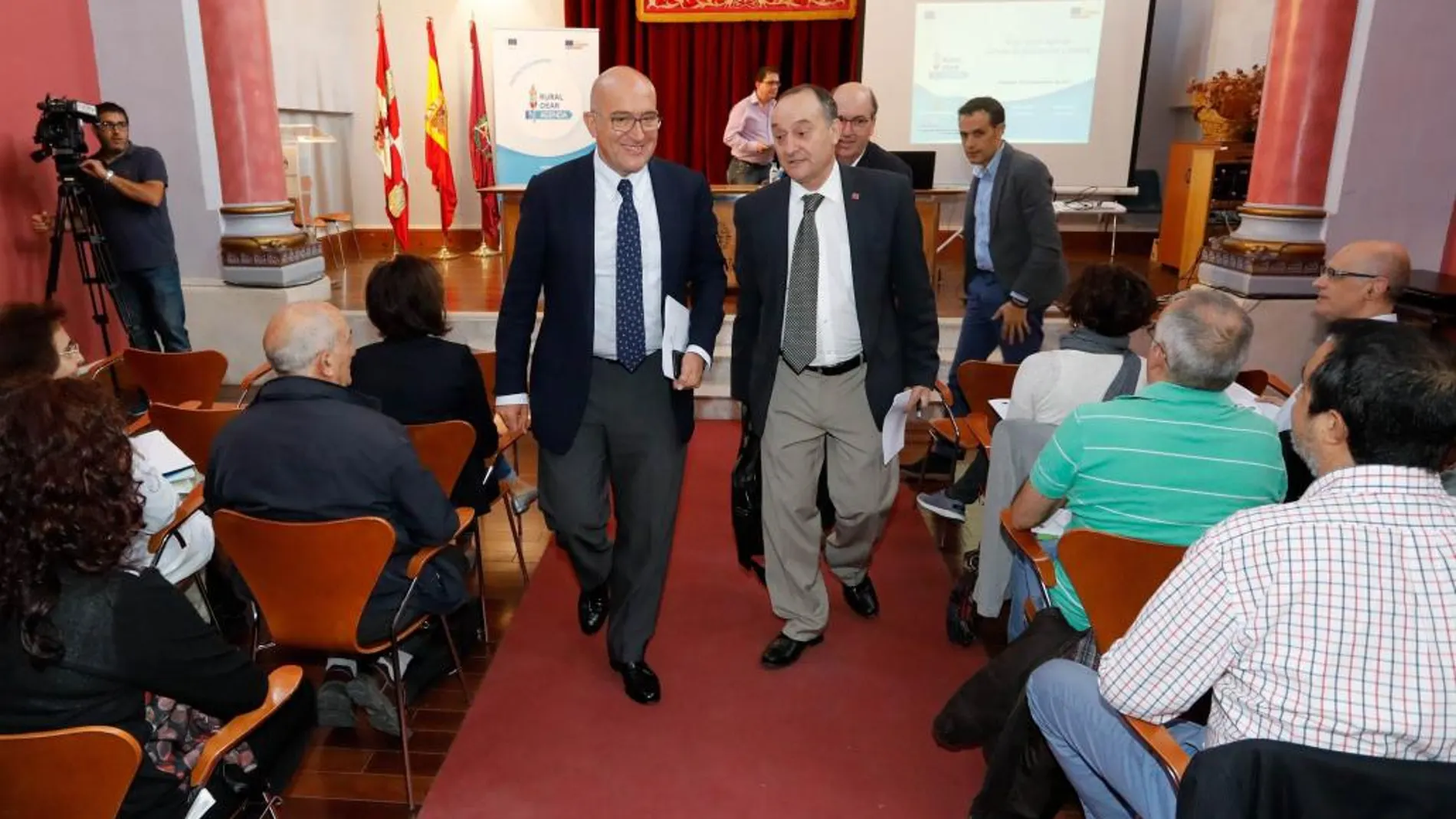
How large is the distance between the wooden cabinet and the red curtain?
2810 millimetres

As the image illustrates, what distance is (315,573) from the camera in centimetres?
198

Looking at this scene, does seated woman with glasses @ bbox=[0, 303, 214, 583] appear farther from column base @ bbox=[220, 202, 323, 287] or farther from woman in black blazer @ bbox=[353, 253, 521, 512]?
column base @ bbox=[220, 202, 323, 287]

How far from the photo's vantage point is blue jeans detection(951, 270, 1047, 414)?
3.84m

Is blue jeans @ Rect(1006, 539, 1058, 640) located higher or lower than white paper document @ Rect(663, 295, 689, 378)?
lower

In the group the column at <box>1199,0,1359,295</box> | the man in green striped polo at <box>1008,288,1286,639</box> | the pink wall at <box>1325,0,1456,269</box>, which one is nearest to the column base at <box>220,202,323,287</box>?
the man in green striped polo at <box>1008,288,1286,639</box>

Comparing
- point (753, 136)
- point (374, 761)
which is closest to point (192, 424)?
point (374, 761)

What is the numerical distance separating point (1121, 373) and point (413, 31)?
315 inches

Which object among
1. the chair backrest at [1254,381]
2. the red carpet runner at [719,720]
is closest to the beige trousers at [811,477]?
the red carpet runner at [719,720]

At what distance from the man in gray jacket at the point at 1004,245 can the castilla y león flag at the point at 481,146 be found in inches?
216

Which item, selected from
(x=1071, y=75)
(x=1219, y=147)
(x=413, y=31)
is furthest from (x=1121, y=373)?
(x=413, y=31)

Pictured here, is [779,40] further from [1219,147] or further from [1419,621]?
[1419,621]

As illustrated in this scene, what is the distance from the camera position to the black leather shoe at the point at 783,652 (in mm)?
2707

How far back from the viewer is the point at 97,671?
1311mm

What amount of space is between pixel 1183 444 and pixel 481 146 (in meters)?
7.76
